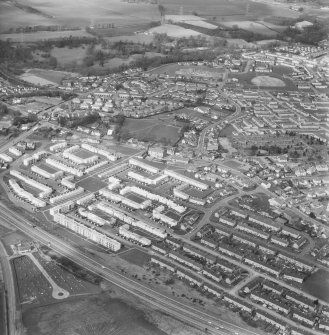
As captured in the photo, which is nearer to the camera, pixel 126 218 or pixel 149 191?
pixel 126 218

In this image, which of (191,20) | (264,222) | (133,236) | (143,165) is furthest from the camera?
(191,20)

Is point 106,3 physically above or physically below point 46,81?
above

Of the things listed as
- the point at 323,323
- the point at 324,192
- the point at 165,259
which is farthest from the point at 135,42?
the point at 323,323

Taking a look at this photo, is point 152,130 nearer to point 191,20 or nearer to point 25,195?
point 25,195

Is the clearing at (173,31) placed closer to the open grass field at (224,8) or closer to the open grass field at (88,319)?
the open grass field at (224,8)

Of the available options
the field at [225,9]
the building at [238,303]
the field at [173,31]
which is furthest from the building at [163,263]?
the field at [225,9]

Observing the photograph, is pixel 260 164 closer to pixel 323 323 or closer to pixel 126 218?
pixel 126 218

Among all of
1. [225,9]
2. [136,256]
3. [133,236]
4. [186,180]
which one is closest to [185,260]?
[136,256]
